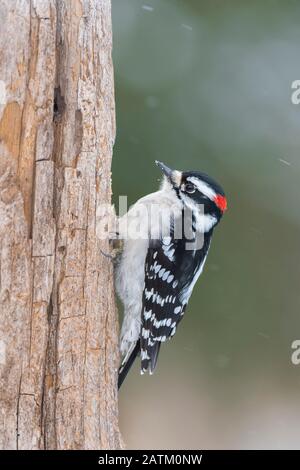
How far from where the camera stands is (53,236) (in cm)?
367

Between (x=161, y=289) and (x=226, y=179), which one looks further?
(x=226, y=179)

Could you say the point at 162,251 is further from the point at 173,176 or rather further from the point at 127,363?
the point at 127,363

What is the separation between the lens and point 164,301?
14.8 ft

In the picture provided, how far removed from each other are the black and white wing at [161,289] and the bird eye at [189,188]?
309mm

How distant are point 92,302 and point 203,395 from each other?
4407 millimetres

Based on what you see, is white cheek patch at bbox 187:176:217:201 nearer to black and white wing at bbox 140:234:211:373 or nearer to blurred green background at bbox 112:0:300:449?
Result: black and white wing at bbox 140:234:211:373

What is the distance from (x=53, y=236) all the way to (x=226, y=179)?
15.7ft

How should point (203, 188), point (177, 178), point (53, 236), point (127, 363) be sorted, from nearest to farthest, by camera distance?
point (53, 236) → point (127, 363) → point (203, 188) → point (177, 178)

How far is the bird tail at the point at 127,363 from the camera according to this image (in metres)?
4.11

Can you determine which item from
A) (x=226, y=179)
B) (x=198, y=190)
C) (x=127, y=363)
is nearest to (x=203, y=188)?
(x=198, y=190)

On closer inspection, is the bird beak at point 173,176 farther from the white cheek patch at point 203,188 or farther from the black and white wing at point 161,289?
the black and white wing at point 161,289

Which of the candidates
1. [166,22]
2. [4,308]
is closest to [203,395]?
[166,22]

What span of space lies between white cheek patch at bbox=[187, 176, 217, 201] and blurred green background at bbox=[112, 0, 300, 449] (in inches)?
130

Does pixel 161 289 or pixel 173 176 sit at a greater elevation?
pixel 173 176
